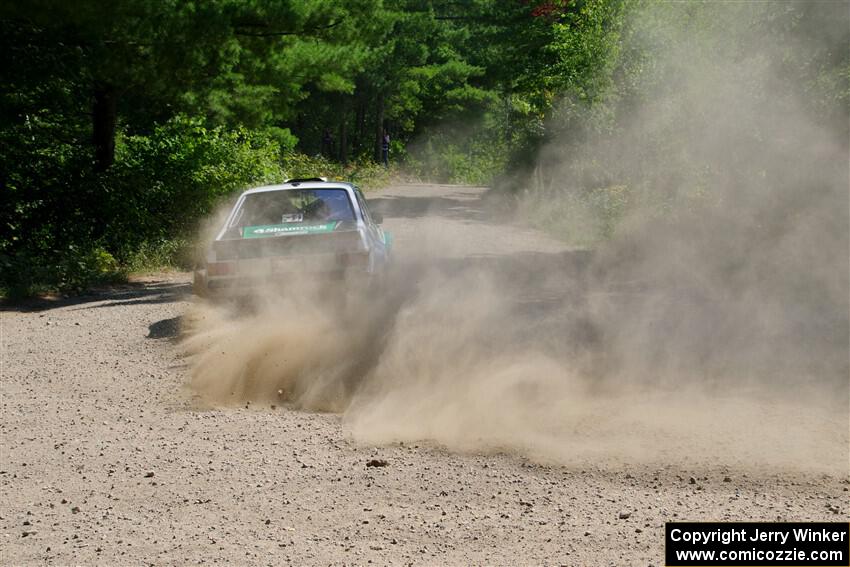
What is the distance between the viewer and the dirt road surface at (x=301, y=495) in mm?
4820

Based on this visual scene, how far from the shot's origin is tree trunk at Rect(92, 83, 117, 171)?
60.9 ft

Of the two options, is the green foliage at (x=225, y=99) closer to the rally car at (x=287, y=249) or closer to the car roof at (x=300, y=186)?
the car roof at (x=300, y=186)

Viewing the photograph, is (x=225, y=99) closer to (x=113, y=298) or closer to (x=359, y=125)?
(x=113, y=298)

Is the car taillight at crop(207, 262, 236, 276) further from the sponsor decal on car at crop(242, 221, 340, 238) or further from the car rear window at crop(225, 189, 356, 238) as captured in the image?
the car rear window at crop(225, 189, 356, 238)

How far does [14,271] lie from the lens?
631 inches

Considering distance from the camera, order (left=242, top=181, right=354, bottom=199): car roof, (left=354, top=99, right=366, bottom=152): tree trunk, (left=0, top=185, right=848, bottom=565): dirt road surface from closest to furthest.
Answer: (left=0, top=185, right=848, bottom=565): dirt road surface, (left=242, top=181, right=354, bottom=199): car roof, (left=354, top=99, right=366, bottom=152): tree trunk

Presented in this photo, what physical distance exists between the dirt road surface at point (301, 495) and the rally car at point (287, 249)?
194 centimetres

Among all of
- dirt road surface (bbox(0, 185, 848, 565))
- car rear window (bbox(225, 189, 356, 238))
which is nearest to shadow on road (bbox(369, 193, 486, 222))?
car rear window (bbox(225, 189, 356, 238))

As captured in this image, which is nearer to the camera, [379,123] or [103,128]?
[103,128]

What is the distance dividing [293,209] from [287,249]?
1.15 meters

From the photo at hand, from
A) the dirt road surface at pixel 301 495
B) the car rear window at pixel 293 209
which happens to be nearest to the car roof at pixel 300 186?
the car rear window at pixel 293 209

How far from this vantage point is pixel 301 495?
5672mm

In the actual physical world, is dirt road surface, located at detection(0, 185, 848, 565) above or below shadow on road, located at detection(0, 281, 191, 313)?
below

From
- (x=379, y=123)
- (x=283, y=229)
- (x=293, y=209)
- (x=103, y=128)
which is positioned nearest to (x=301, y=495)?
(x=283, y=229)
